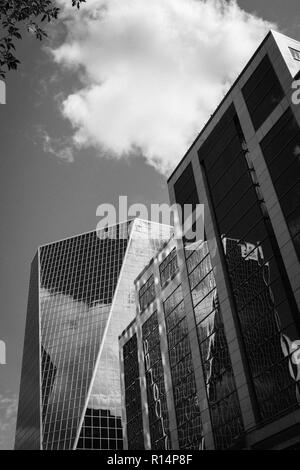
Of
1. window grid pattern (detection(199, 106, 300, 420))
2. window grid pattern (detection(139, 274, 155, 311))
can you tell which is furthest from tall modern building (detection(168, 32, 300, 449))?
window grid pattern (detection(139, 274, 155, 311))

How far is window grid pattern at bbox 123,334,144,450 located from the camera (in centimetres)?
6517

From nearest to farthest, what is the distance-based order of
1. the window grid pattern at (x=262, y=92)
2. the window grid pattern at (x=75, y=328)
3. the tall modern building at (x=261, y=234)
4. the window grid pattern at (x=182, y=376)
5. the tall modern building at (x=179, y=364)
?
1. the tall modern building at (x=261, y=234)
2. the window grid pattern at (x=262, y=92)
3. the tall modern building at (x=179, y=364)
4. the window grid pattern at (x=182, y=376)
5. the window grid pattern at (x=75, y=328)

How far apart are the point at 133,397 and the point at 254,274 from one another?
34.5m

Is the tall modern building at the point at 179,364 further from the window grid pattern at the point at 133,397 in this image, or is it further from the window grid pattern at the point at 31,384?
the window grid pattern at the point at 31,384

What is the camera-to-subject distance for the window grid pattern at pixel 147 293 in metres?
66.0

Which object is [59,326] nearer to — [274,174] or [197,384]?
[197,384]

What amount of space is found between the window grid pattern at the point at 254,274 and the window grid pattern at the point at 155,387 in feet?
44.7

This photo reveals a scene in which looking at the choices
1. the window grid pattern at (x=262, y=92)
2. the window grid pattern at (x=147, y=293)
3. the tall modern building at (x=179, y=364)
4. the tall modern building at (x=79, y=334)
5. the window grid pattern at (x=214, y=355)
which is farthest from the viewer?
the tall modern building at (x=79, y=334)

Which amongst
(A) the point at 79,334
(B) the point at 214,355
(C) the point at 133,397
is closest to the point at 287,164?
(B) the point at 214,355

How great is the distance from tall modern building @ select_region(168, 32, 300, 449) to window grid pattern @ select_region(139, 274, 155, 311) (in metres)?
16.3

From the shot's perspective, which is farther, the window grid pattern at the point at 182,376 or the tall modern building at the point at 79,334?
the tall modern building at the point at 79,334

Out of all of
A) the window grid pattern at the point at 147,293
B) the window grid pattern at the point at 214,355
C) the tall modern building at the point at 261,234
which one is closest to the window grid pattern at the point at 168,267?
the window grid pattern at the point at 147,293

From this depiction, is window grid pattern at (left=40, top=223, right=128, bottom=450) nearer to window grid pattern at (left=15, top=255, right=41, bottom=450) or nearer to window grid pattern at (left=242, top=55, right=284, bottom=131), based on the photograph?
window grid pattern at (left=15, top=255, right=41, bottom=450)
